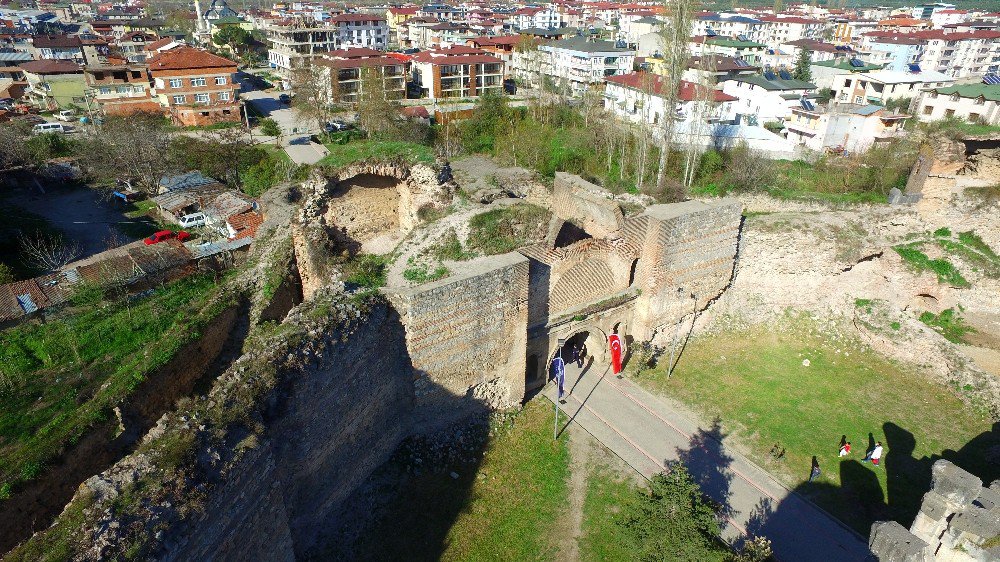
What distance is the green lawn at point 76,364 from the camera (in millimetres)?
11648

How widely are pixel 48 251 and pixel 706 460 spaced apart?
25130 mm

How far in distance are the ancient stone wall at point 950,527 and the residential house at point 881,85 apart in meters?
36.9

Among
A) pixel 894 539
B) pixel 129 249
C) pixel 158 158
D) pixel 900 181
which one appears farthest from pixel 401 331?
pixel 158 158

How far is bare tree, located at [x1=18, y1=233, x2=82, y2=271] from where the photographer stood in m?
21.3

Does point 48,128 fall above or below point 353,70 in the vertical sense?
below

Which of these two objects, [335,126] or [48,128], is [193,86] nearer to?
[48,128]

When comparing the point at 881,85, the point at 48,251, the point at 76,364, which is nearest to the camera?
the point at 76,364

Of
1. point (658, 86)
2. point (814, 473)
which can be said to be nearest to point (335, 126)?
point (658, 86)

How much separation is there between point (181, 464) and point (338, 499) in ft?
15.5

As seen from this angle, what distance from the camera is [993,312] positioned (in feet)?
58.0

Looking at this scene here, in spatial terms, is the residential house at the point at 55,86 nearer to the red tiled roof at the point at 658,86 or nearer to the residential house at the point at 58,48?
the residential house at the point at 58,48

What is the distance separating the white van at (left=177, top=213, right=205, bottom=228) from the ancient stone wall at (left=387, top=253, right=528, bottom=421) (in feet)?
64.2

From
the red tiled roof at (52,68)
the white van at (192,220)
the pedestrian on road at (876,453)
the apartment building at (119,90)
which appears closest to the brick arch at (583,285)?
the pedestrian on road at (876,453)

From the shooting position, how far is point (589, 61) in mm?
53188
